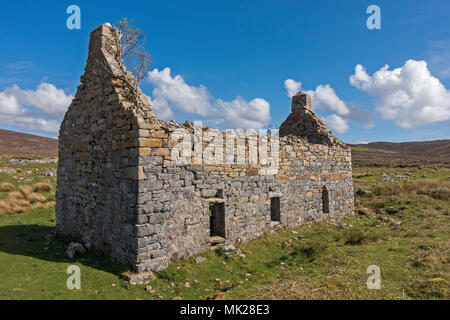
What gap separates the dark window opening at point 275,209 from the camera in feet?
36.6

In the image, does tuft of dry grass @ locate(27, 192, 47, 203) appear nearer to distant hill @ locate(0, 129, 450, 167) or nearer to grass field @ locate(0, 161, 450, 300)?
grass field @ locate(0, 161, 450, 300)

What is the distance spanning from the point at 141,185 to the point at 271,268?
4.44 m

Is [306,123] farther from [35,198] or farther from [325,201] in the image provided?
[35,198]

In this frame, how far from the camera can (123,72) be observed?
8258 millimetres

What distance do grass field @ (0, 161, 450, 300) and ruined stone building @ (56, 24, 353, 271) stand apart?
1.93 ft

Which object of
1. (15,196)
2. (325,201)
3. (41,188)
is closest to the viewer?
(325,201)

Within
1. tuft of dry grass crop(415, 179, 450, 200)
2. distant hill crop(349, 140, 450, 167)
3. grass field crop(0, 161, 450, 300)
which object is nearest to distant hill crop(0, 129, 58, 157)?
grass field crop(0, 161, 450, 300)

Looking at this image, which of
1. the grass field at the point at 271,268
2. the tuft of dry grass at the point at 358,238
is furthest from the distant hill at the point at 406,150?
the grass field at the point at 271,268

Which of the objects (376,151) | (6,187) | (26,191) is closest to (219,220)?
(26,191)

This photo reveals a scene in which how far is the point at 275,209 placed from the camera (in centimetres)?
1135

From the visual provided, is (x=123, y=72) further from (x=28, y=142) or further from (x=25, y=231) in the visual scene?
(x=28, y=142)

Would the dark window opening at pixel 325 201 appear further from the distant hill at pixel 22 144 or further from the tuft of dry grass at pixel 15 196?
the distant hill at pixel 22 144
